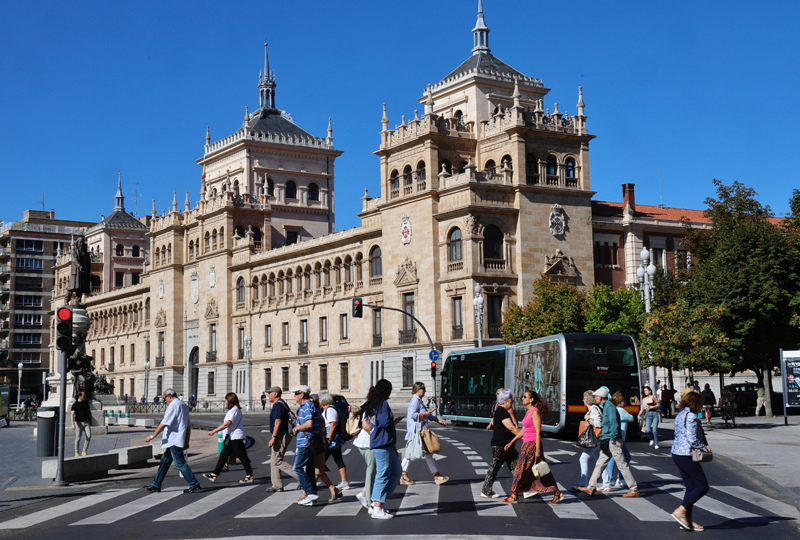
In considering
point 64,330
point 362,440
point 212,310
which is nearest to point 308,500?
point 362,440

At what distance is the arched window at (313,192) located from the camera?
Answer: 279 ft

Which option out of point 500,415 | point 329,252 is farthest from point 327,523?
point 329,252

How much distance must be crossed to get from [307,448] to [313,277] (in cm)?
5272

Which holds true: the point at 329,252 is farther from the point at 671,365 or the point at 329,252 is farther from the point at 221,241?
the point at 671,365

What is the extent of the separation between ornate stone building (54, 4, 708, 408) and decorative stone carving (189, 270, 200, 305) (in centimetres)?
24

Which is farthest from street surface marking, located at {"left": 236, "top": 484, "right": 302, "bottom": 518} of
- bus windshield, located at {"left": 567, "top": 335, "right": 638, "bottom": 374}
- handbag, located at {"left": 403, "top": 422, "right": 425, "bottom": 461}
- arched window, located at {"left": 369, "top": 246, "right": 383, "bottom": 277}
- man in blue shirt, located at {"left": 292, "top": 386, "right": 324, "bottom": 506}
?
arched window, located at {"left": 369, "top": 246, "right": 383, "bottom": 277}

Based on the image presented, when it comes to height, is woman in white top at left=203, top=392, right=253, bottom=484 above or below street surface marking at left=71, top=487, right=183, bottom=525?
above

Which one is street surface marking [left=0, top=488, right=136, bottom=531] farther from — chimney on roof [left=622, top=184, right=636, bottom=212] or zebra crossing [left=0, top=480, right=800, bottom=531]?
chimney on roof [left=622, top=184, right=636, bottom=212]

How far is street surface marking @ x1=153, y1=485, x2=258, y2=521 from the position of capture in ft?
44.4

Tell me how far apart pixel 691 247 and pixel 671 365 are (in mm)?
17654

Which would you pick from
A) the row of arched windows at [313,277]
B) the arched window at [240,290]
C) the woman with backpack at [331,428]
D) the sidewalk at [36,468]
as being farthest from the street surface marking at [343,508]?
the arched window at [240,290]

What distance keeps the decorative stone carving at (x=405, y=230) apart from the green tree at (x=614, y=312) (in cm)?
1148

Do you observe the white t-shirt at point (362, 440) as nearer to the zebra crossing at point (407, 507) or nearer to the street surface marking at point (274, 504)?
the zebra crossing at point (407, 507)

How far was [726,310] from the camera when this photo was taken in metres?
38.4
